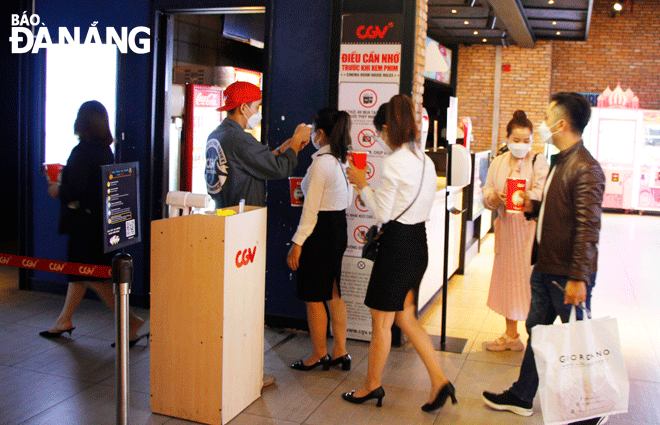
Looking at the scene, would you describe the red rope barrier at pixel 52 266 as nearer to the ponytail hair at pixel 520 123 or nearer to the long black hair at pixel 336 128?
the long black hair at pixel 336 128

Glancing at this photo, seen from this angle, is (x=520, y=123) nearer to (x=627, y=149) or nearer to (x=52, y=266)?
(x=52, y=266)

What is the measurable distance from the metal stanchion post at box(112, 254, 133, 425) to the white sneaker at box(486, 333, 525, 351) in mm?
2540

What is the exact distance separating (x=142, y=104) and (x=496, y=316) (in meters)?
3.34

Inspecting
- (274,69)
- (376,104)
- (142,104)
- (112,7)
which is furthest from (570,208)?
(112,7)

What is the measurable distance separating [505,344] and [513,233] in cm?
76

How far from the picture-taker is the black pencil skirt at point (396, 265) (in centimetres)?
303

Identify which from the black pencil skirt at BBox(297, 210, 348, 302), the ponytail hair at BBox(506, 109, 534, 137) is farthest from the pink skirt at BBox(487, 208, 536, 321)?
the black pencil skirt at BBox(297, 210, 348, 302)

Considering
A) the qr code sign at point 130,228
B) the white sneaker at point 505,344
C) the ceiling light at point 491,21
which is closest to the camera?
the qr code sign at point 130,228

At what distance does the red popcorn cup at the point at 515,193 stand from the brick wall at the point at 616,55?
37.0ft

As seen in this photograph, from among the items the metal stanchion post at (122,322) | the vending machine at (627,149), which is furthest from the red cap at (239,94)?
the vending machine at (627,149)

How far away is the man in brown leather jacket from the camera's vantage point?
271 centimetres

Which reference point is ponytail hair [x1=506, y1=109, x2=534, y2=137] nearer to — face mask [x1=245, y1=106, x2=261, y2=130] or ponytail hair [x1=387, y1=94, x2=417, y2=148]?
ponytail hair [x1=387, y1=94, x2=417, y2=148]

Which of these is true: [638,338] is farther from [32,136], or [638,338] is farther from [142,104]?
[32,136]

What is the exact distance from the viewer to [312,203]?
350 centimetres
